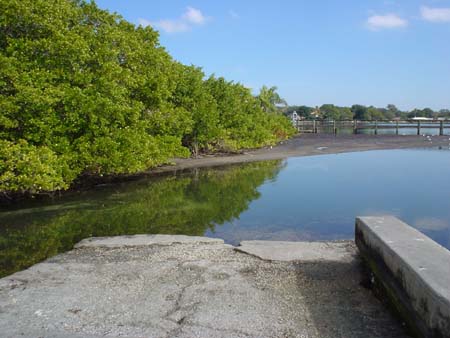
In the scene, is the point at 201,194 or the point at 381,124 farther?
the point at 381,124

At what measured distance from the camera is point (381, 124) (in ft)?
180

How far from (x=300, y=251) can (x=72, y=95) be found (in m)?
8.56

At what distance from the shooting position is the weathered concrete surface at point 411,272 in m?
3.43

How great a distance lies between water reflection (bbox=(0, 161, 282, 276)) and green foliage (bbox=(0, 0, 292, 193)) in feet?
2.75

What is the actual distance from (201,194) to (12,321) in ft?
30.8

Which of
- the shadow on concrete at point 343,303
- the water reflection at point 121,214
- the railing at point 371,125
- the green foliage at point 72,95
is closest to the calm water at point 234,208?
the water reflection at point 121,214

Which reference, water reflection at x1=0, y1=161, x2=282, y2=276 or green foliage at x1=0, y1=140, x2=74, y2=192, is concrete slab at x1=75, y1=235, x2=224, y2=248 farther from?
green foliage at x1=0, y1=140, x2=74, y2=192

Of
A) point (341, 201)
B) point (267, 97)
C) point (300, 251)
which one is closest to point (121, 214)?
point (300, 251)

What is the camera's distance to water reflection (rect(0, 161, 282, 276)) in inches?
320

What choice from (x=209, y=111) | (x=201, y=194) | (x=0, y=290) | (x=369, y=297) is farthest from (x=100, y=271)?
(x=209, y=111)

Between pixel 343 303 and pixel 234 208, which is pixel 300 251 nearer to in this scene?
pixel 343 303

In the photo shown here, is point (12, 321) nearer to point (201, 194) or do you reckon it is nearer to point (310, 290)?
point (310, 290)

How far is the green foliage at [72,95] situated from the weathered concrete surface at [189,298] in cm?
559

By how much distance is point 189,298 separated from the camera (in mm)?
4977
